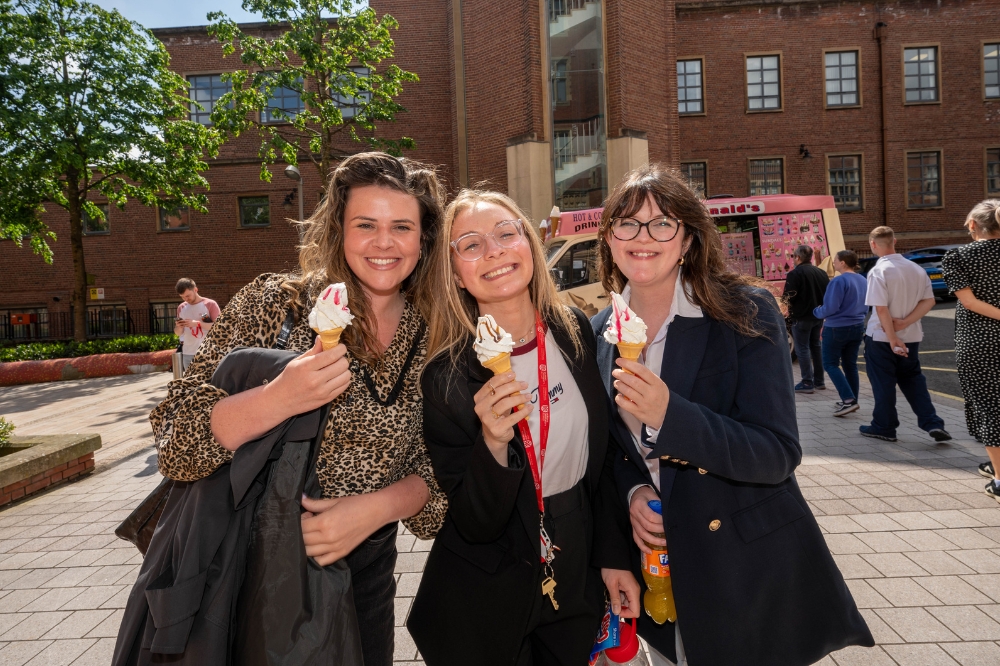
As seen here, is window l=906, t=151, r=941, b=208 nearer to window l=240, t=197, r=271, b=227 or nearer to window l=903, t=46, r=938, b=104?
window l=903, t=46, r=938, b=104

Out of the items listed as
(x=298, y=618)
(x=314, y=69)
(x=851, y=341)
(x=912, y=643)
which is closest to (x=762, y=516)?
(x=298, y=618)

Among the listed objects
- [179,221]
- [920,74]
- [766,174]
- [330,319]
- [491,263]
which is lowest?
[330,319]

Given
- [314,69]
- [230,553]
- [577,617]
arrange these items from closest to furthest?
[230,553], [577,617], [314,69]

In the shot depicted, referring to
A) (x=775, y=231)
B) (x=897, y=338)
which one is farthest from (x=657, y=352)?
(x=775, y=231)

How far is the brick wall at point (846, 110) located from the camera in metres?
26.8

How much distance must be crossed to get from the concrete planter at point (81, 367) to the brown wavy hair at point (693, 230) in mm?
16595

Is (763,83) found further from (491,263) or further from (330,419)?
(330,419)

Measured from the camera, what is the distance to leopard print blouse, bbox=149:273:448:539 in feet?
5.55

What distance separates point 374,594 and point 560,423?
2.91 ft

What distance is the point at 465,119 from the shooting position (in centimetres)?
2141

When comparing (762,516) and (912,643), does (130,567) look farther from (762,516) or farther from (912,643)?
(912,643)

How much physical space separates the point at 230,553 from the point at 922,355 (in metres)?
14.6

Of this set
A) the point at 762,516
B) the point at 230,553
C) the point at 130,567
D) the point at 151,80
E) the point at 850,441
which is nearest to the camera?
the point at 230,553

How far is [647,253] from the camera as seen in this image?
2.11 m
